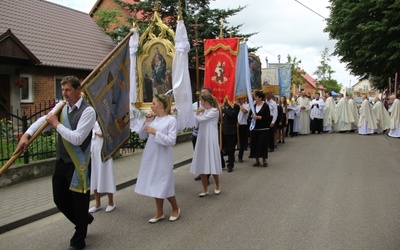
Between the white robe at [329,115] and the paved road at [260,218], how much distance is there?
446 inches

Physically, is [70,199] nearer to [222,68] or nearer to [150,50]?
[150,50]

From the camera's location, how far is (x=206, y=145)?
6961mm

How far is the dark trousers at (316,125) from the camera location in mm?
19547

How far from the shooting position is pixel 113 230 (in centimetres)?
514

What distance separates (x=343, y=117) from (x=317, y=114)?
1573 mm

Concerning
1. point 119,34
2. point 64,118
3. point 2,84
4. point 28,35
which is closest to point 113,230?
point 64,118

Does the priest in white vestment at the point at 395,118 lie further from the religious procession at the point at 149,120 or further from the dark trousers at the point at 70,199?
the dark trousers at the point at 70,199

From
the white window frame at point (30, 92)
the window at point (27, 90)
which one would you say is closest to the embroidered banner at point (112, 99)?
the window at point (27, 90)

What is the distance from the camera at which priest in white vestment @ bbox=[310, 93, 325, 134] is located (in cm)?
1930

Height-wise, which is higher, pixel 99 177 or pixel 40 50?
pixel 40 50

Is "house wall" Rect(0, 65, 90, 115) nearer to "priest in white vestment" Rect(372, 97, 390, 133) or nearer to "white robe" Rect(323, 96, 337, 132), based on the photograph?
"white robe" Rect(323, 96, 337, 132)

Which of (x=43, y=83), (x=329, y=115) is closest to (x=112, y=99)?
(x=43, y=83)

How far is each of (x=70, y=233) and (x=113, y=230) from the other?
22.7 inches

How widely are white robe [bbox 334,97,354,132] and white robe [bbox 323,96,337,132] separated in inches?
8.4
